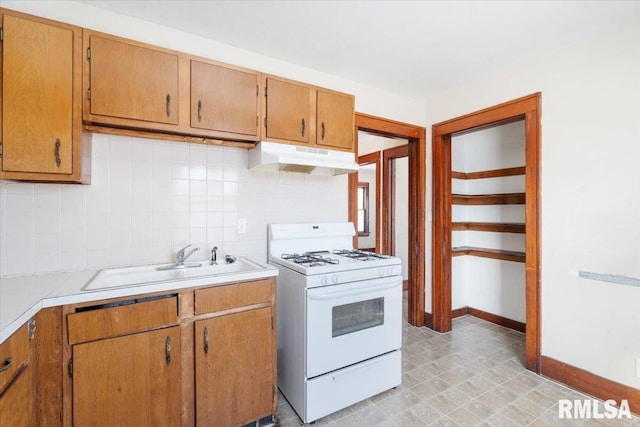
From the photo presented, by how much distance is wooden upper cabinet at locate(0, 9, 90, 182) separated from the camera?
56.6 inches

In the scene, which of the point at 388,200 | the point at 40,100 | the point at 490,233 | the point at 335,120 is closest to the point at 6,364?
the point at 40,100

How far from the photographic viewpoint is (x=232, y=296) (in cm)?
167

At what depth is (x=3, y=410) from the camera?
97 cm

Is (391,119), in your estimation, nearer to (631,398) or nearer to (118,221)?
(118,221)

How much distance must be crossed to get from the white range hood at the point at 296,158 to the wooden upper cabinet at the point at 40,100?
1013mm

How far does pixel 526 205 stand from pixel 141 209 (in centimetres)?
296

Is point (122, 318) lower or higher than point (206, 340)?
higher

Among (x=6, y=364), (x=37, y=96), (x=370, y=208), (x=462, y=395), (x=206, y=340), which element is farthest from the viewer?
(x=370, y=208)

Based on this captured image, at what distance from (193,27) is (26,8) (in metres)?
0.88

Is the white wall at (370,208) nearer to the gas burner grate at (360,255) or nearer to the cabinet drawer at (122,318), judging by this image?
the gas burner grate at (360,255)

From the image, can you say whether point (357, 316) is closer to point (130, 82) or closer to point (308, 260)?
point (308, 260)

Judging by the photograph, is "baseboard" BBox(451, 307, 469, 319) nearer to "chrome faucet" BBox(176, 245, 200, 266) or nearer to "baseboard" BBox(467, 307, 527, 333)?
"baseboard" BBox(467, 307, 527, 333)

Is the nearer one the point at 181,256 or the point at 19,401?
the point at 19,401

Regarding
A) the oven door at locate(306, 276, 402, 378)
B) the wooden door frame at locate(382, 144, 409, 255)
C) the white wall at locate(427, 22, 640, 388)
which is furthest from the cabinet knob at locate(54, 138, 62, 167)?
the wooden door frame at locate(382, 144, 409, 255)
